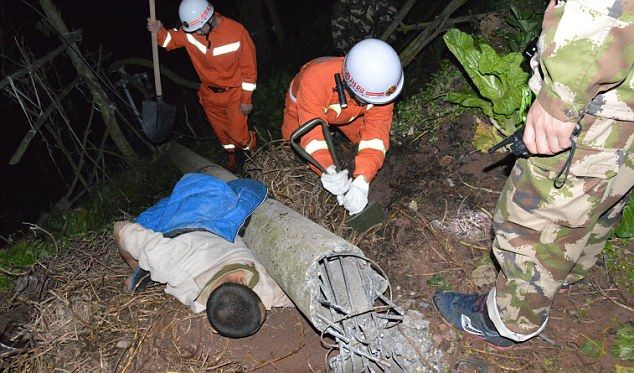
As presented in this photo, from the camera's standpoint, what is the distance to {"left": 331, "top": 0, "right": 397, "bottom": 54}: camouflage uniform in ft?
20.0

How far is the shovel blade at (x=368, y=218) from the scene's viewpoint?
10.2ft

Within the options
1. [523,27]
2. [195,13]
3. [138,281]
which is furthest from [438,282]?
[195,13]

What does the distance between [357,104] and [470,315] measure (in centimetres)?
180

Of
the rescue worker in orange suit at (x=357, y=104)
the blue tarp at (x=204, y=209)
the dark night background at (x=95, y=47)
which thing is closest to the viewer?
the blue tarp at (x=204, y=209)

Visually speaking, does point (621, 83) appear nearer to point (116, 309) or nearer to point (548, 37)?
point (548, 37)

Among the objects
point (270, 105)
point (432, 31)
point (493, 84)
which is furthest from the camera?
point (270, 105)

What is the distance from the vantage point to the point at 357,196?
308cm

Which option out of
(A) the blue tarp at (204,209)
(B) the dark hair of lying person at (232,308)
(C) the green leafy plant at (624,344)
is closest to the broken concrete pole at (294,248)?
(A) the blue tarp at (204,209)

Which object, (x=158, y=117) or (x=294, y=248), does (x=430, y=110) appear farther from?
(x=158, y=117)

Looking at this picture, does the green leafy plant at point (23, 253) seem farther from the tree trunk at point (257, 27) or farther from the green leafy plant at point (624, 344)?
the tree trunk at point (257, 27)

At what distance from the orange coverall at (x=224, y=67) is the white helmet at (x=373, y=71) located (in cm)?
223

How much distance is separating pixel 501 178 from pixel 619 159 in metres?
1.62

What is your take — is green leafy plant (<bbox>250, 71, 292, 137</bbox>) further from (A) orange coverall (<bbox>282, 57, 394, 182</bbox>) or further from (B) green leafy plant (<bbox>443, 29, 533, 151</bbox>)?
(B) green leafy plant (<bbox>443, 29, 533, 151</bbox>)

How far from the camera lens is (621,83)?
1.58m
